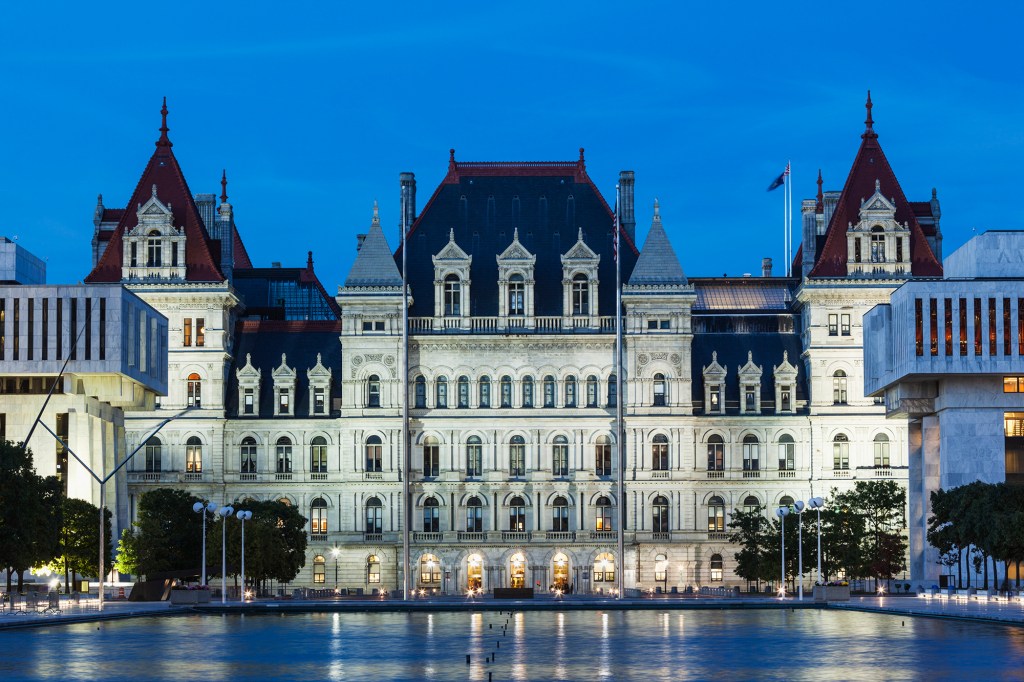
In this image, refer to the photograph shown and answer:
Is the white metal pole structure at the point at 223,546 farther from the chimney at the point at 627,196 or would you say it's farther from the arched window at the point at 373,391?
the chimney at the point at 627,196

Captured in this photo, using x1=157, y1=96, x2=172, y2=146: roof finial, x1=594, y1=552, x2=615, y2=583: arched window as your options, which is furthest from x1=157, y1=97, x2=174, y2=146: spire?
x1=594, y1=552, x2=615, y2=583: arched window

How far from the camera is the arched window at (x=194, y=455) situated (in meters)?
137

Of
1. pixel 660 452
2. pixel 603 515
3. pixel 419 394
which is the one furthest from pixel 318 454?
pixel 660 452

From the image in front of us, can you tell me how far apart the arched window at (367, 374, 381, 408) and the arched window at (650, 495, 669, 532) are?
21351 mm

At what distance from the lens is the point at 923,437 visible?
406 ft

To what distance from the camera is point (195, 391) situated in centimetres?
13750

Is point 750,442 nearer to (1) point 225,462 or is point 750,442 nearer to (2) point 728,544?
(2) point 728,544

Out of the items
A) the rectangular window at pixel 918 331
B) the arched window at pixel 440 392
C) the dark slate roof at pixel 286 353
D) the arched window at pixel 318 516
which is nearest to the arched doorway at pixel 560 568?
the arched window at pixel 440 392

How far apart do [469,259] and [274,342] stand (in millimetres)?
17595

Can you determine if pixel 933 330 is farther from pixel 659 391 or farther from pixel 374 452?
pixel 374 452

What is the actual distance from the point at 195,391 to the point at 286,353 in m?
8.14

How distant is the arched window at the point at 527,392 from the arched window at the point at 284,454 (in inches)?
697

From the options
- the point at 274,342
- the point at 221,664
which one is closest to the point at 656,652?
the point at 221,664

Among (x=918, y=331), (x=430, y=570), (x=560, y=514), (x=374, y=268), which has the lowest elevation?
(x=430, y=570)
